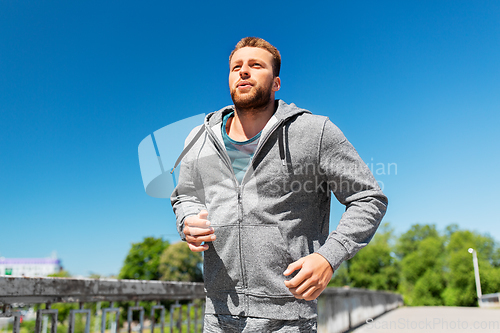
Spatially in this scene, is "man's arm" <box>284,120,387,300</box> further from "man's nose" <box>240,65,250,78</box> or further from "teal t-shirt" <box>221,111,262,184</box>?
"man's nose" <box>240,65,250,78</box>

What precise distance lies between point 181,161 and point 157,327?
2.42m

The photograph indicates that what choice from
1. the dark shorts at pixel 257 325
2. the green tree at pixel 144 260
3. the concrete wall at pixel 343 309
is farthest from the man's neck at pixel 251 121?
the green tree at pixel 144 260

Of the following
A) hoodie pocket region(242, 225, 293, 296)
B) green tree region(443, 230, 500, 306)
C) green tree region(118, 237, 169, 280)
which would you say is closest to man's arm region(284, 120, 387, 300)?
hoodie pocket region(242, 225, 293, 296)

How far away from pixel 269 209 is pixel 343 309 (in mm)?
9486

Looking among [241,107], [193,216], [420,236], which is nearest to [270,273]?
[193,216]

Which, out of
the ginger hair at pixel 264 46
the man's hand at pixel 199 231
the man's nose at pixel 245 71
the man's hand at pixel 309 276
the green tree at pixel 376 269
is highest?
the ginger hair at pixel 264 46

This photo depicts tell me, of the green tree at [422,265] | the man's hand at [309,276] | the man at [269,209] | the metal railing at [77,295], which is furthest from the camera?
the green tree at [422,265]

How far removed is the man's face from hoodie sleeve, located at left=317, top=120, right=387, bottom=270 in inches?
13.7

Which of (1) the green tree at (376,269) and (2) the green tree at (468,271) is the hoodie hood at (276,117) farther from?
(1) the green tree at (376,269)

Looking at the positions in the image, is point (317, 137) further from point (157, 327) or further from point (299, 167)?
point (157, 327)

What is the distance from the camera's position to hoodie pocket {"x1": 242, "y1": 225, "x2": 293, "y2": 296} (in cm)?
154

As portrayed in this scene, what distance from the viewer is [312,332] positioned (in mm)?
1601

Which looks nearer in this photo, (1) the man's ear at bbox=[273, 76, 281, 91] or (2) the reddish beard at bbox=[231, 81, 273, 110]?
(2) the reddish beard at bbox=[231, 81, 273, 110]

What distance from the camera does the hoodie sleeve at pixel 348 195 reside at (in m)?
1.45
